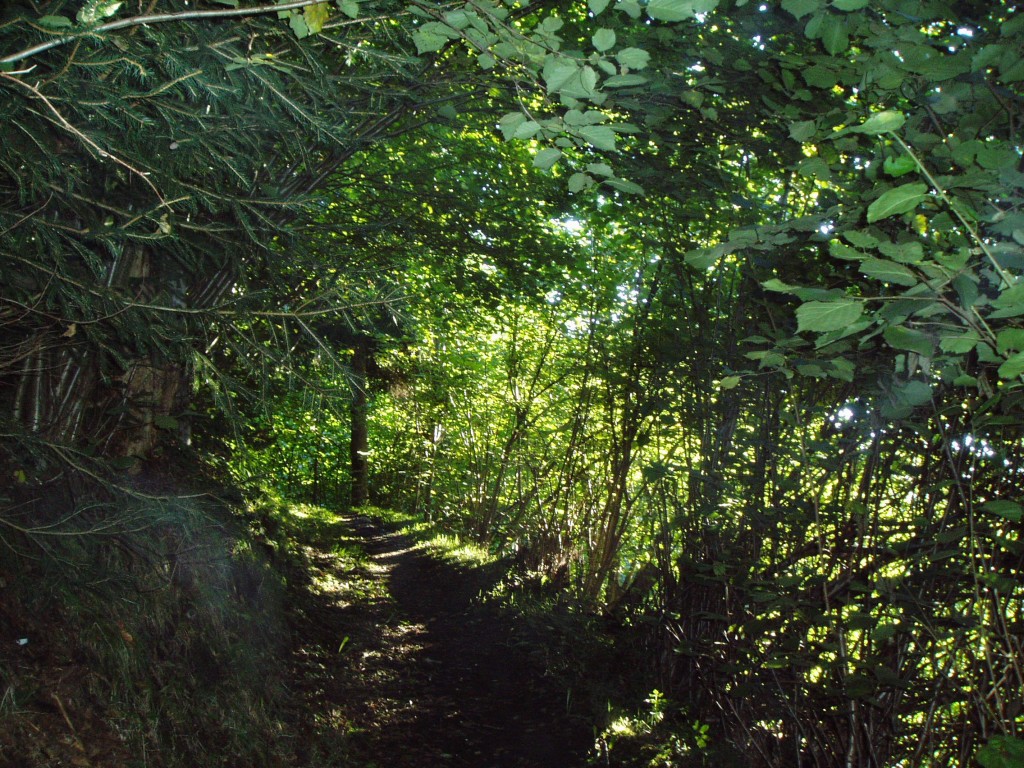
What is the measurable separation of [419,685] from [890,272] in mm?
5271

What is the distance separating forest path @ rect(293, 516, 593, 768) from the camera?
455 centimetres

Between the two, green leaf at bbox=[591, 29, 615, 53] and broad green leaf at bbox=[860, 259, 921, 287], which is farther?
green leaf at bbox=[591, 29, 615, 53]

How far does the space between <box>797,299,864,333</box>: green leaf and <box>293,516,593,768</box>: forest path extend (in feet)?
13.0

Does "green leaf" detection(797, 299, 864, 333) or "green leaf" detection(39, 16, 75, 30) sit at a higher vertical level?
"green leaf" detection(39, 16, 75, 30)

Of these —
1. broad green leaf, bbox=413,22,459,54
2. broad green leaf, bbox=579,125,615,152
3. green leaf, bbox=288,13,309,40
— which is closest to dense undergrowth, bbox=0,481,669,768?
green leaf, bbox=288,13,309,40

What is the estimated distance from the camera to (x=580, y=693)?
544cm

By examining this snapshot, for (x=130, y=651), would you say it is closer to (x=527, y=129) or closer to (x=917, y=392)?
(x=527, y=129)

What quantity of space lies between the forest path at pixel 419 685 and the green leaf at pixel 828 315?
156 inches

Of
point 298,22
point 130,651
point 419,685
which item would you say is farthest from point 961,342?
point 419,685

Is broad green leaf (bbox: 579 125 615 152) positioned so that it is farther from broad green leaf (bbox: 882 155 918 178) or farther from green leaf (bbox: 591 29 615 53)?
broad green leaf (bbox: 882 155 918 178)

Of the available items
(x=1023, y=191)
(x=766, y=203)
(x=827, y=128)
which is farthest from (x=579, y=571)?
(x=1023, y=191)

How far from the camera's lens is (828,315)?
1.40 metres

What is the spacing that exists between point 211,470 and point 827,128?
5179 millimetres

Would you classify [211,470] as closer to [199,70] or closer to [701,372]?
[701,372]
